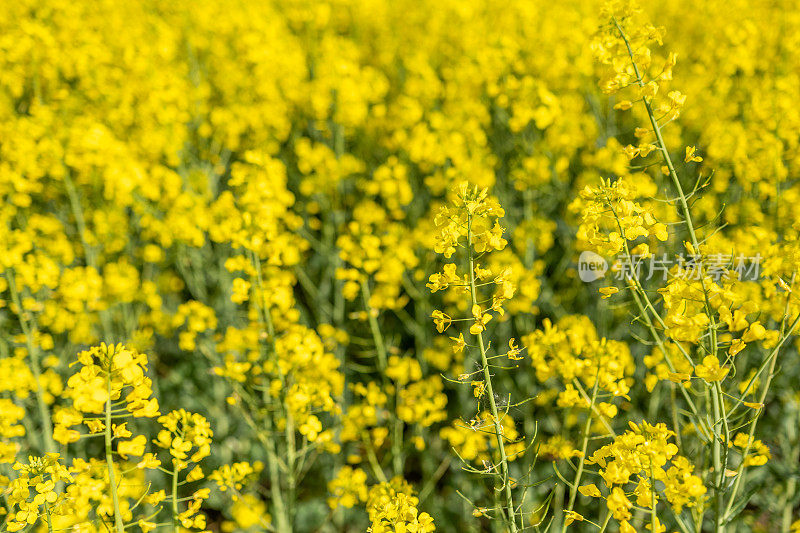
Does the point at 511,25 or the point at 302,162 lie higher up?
the point at 511,25

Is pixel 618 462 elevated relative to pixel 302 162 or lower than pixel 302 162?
lower

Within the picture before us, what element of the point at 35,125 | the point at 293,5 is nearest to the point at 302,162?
the point at 35,125

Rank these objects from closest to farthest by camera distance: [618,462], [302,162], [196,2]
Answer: [618,462] < [302,162] < [196,2]

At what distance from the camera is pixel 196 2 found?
216 inches

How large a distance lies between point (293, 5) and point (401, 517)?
6569 mm

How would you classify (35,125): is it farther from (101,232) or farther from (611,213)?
(611,213)

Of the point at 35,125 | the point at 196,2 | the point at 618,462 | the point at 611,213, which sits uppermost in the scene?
the point at 196,2

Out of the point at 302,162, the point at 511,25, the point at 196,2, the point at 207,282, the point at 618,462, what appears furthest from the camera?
the point at 511,25

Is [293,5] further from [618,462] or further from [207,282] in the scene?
[618,462]

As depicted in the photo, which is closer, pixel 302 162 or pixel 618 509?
pixel 618 509

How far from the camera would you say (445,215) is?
5.07 ft

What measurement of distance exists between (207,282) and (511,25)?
4182 millimetres

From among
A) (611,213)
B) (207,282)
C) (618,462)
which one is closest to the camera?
(618,462)

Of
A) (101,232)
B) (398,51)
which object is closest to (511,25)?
(398,51)
